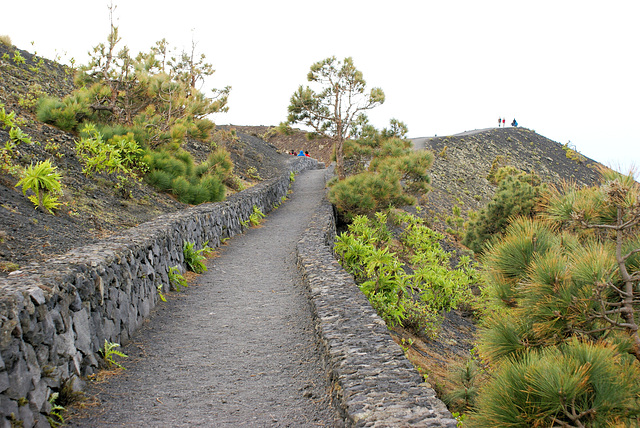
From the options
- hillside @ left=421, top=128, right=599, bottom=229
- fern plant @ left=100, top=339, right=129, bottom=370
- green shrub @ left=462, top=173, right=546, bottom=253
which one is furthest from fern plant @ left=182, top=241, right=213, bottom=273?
hillside @ left=421, top=128, right=599, bottom=229

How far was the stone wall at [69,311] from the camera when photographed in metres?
3.17

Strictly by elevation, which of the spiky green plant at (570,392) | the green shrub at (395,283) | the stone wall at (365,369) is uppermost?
the spiky green plant at (570,392)

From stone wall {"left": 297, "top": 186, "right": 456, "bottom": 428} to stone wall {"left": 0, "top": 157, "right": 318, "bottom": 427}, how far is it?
2.07 metres

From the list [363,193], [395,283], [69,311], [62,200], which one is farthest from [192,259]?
[363,193]

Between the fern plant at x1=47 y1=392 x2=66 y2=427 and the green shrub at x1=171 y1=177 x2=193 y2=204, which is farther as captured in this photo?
the green shrub at x1=171 y1=177 x2=193 y2=204

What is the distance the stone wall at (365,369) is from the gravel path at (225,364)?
0.28 meters

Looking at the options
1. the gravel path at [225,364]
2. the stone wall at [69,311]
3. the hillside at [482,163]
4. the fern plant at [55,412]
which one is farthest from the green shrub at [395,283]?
the hillside at [482,163]

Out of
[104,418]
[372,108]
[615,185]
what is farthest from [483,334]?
[372,108]

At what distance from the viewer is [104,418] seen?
3.63 meters

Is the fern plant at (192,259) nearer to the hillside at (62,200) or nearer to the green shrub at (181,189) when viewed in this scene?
the hillside at (62,200)

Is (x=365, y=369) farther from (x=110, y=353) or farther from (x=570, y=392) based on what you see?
(x=110, y=353)

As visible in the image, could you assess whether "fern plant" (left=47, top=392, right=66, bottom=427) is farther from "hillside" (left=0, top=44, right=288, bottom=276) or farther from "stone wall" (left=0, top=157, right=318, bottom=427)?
"hillside" (left=0, top=44, right=288, bottom=276)

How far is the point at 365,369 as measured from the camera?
3.81 meters

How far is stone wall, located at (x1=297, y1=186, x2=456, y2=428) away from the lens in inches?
122
